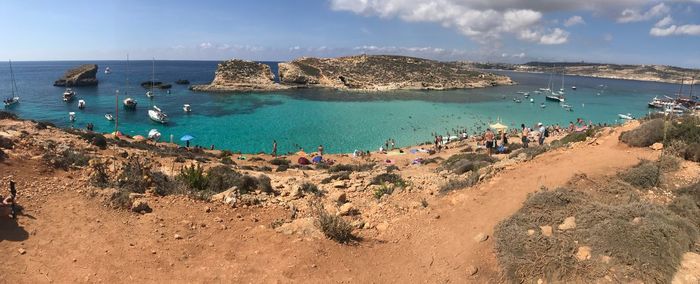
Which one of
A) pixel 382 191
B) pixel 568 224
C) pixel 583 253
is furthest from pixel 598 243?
pixel 382 191

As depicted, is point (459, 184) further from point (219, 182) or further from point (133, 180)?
point (133, 180)

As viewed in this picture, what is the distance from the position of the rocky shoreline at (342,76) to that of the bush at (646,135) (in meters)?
78.0

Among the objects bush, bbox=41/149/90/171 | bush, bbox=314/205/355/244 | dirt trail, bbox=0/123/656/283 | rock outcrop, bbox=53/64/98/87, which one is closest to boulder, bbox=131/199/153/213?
dirt trail, bbox=0/123/656/283

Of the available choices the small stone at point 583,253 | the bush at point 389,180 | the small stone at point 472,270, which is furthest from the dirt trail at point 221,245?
the bush at point 389,180

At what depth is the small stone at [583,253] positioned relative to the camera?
6.23 meters

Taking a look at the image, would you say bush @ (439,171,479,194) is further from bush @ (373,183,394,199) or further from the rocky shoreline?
the rocky shoreline

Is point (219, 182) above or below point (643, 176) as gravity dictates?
below

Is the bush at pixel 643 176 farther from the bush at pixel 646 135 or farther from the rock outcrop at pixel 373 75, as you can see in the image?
the rock outcrop at pixel 373 75

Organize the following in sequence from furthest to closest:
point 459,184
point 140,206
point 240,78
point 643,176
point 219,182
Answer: point 240,78
point 219,182
point 459,184
point 643,176
point 140,206

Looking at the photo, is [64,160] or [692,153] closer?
[64,160]

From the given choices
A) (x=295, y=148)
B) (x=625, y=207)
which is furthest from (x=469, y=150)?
(x=625, y=207)

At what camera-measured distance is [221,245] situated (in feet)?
25.3

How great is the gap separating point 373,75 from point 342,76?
31.2 feet

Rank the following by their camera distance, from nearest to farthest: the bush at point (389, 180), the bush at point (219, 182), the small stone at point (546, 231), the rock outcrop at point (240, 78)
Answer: the small stone at point (546, 231) → the bush at point (219, 182) → the bush at point (389, 180) → the rock outcrop at point (240, 78)
